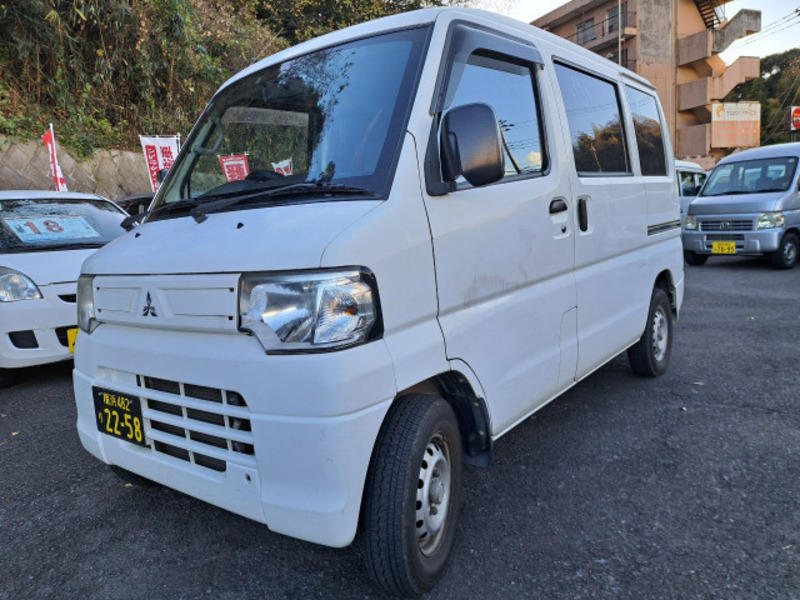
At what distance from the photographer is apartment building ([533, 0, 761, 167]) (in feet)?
88.1

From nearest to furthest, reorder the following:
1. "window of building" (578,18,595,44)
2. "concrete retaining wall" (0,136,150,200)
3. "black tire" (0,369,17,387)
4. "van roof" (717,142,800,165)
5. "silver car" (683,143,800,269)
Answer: "black tire" (0,369,17,387)
"silver car" (683,143,800,269)
"concrete retaining wall" (0,136,150,200)
"van roof" (717,142,800,165)
"window of building" (578,18,595,44)

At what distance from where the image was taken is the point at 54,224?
4.85 metres

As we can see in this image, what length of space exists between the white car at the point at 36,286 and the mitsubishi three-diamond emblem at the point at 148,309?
8.30 ft

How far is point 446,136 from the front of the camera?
195 centimetres

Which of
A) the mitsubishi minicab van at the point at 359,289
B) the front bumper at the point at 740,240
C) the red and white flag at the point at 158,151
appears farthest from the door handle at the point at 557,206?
the front bumper at the point at 740,240

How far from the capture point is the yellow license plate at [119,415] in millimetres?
2008

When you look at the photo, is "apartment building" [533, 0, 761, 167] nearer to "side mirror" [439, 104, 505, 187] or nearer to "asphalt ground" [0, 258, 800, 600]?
"asphalt ground" [0, 258, 800, 600]

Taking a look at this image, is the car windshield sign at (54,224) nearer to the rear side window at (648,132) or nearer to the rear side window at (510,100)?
the rear side window at (510,100)

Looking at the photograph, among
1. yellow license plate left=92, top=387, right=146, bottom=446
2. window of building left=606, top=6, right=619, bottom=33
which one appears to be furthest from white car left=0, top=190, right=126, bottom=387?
window of building left=606, top=6, right=619, bottom=33

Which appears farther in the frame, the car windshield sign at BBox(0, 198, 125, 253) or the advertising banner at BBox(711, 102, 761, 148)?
the advertising banner at BBox(711, 102, 761, 148)

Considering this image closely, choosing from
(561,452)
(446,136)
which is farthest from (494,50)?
(561,452)

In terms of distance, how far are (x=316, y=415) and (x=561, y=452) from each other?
1.87 meters

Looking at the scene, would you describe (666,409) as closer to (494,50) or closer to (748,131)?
(494,50)

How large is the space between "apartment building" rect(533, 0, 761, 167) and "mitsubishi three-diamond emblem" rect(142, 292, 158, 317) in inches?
1150
